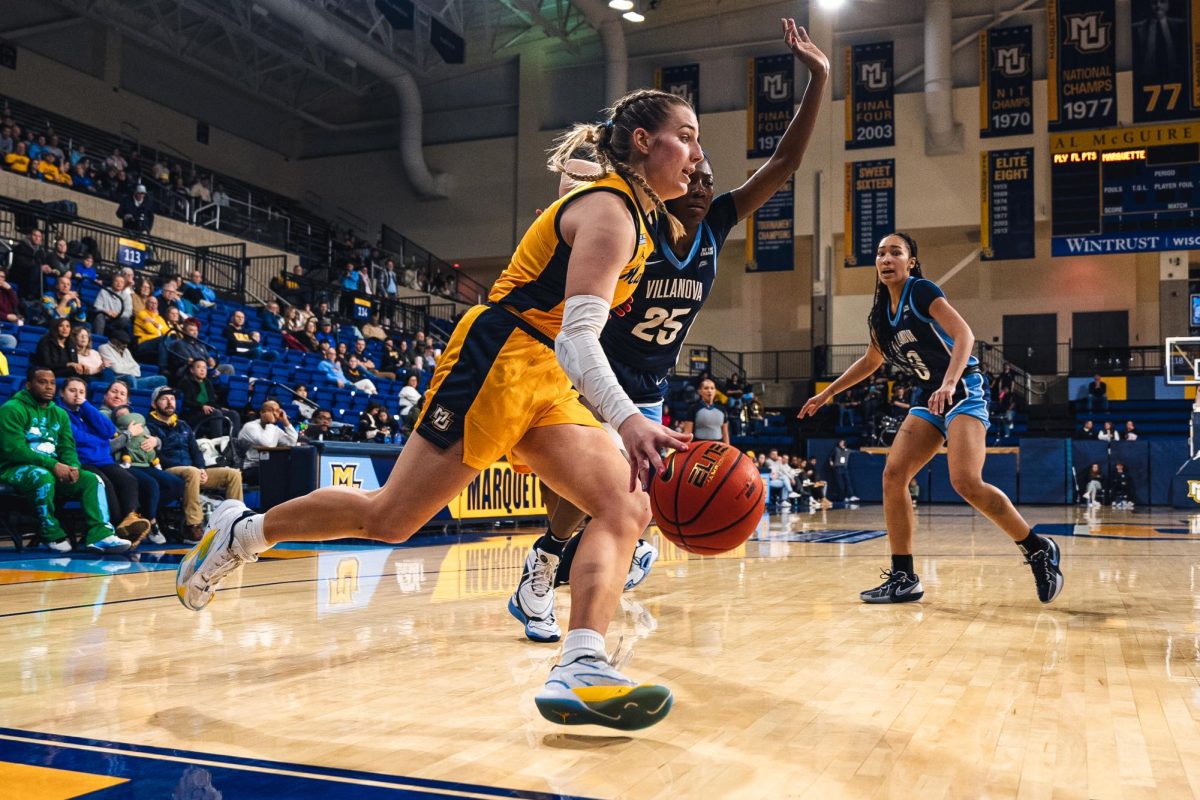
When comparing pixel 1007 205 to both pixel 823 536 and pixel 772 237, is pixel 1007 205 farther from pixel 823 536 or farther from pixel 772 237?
pixel 823 536

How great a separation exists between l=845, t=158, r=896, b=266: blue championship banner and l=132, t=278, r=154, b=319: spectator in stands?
1532cm

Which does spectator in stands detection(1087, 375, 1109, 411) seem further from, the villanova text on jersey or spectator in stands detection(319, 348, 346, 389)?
the villanova text on jersey

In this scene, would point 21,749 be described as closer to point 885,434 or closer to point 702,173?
point 702,173

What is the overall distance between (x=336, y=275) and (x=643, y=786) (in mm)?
22345

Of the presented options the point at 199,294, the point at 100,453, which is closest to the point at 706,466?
the point at 100,453

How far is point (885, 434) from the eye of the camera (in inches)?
838

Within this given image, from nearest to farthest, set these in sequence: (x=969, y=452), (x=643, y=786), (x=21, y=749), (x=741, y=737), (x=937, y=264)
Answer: (x=643, y=786), (x=21, y=749), (x=741, y=737), (x=969, y=452), (x=937, y=264)

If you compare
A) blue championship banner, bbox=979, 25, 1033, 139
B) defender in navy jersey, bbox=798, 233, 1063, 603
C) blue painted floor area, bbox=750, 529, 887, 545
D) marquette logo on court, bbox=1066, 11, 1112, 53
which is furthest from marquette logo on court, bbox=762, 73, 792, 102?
defender in navy jersey, bbox=798, 233, 1063, 603

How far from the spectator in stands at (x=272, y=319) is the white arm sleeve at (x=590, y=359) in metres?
14.7

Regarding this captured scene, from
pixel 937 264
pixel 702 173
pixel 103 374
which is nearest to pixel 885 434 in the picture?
pixel 937 264

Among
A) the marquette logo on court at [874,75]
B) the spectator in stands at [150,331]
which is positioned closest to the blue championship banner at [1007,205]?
the marquette logo on court at [874,75]

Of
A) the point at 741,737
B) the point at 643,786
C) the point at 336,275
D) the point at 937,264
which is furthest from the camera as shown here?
the point at 937,264

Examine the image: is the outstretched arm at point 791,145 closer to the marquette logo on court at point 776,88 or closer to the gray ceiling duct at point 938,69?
the marquette logo on court at point 776,88

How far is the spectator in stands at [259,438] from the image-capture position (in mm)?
9633
